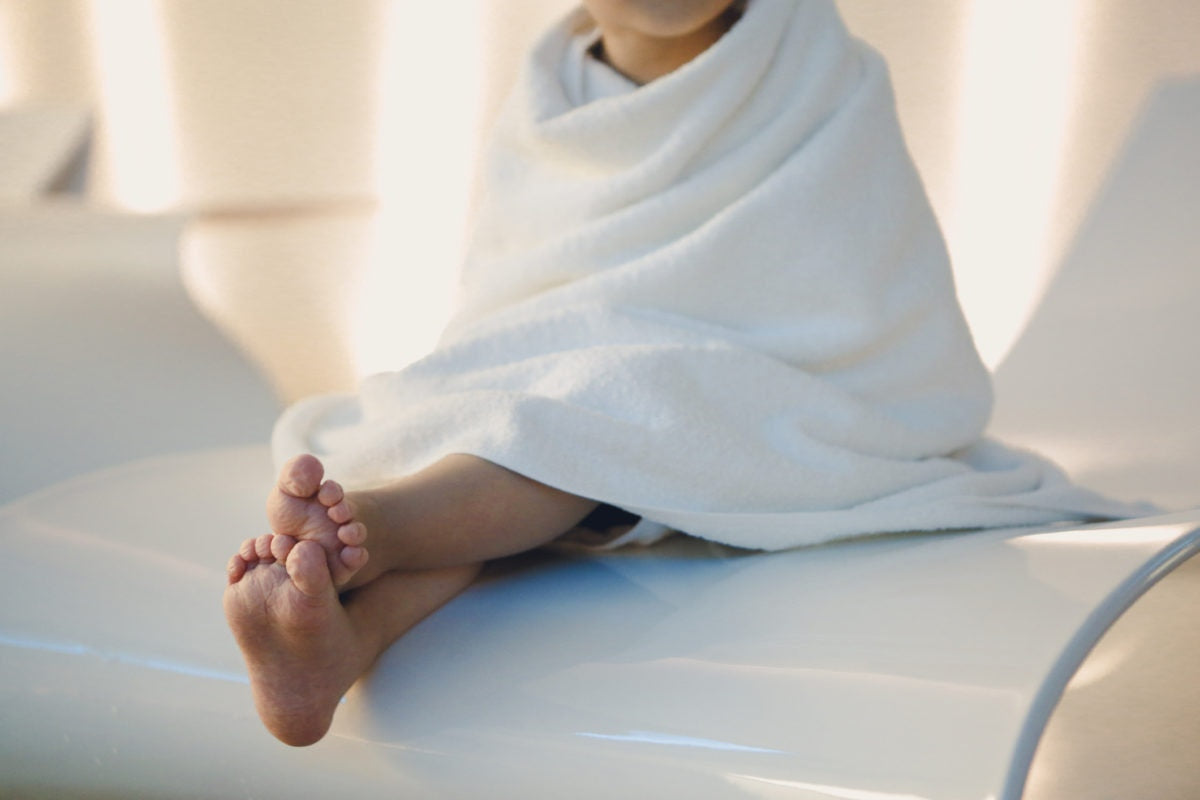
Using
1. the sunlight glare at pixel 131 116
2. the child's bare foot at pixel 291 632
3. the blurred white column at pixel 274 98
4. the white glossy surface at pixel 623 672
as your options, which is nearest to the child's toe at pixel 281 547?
the child's bare foot at pixel 291 632

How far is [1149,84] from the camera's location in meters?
1.67

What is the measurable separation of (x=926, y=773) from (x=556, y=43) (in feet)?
2.36

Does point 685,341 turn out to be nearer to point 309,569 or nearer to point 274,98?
point 309,569

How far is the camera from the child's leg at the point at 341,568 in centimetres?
64

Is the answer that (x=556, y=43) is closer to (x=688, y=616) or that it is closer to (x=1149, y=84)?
(x=688, y=616)

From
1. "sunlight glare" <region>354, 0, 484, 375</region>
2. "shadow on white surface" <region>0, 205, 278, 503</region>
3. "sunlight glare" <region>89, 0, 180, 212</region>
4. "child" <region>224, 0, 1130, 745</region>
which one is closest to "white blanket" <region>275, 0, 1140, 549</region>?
"child" <region>224, 0, 1130, 745</region>

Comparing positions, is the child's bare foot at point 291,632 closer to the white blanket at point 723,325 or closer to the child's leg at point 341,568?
the child's leg at point 341,568

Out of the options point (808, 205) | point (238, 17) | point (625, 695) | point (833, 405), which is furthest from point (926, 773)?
point (238, 17)

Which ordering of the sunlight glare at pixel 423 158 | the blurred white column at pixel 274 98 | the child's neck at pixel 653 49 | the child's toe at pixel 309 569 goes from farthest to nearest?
the blurred white column at pixel 274 98
the sunlight glare at pixel 423 158
the child's neck at pixel 653 49
the child's toe at pixel 309 569

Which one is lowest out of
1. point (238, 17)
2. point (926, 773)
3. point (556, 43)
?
point (926, 773)

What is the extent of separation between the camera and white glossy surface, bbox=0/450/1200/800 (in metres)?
0.63

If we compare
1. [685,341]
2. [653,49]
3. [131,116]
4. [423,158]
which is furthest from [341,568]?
[131,116]

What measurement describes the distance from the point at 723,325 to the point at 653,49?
255 mm

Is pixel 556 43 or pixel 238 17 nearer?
pixel 556 43
